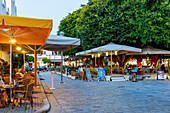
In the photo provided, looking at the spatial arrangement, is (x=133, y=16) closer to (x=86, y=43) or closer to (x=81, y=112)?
(x=86, y=43)

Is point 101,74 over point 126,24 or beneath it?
beneath

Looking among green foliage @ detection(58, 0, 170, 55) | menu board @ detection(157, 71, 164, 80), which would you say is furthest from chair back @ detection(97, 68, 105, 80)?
green foliage @ detection(58, 0, 170, 55)

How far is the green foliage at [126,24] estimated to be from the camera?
20984 mm

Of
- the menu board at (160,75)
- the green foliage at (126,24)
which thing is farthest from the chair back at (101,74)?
the green foliage at (126,24)

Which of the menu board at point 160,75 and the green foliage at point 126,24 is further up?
the green foliage at point 126,24

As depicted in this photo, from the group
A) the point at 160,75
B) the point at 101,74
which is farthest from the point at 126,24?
the point at 101,74

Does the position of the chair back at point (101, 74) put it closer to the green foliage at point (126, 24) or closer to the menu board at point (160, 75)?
the menu board at point (160, 75)

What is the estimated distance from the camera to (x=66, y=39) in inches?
495

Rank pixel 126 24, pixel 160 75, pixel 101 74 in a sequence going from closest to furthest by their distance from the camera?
pixel 101 74, pixel 160 75, pixel 126 24

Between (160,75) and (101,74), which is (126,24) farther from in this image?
(101,74)

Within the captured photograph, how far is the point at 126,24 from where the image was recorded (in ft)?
73.3

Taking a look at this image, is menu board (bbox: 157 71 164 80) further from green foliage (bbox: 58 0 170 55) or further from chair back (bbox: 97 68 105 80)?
chair back (bbox: 97 68 105 80)

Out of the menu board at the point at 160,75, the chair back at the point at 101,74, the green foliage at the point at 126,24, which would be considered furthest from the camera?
the green foliage at the point at 126,24

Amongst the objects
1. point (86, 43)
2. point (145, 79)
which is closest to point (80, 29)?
point (86, 43)
